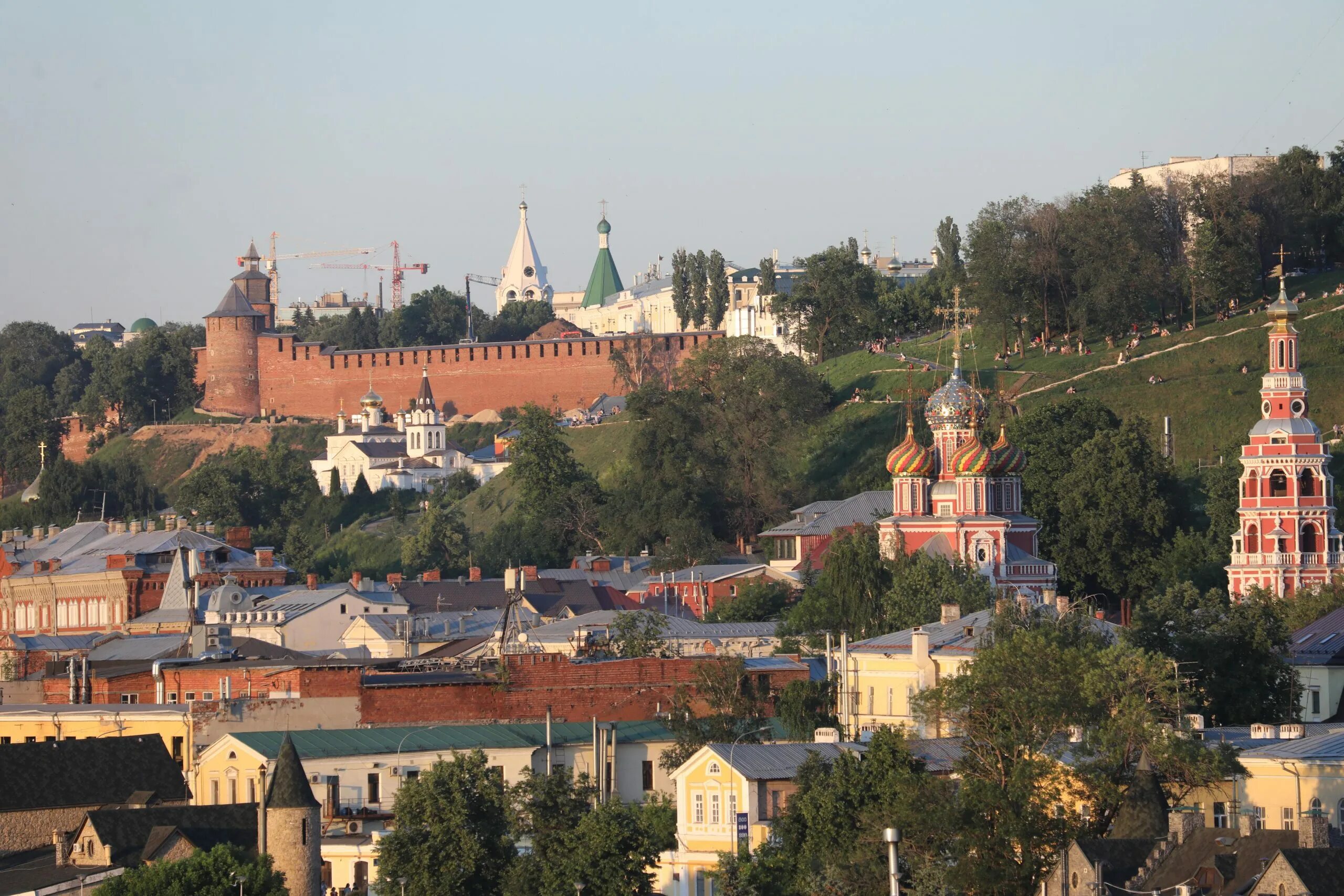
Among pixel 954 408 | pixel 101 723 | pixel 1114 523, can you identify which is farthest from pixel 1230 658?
pixel 1114 523

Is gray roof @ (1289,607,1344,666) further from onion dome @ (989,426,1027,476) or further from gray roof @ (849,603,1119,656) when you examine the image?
onion dome @ (989,426,1027,476)

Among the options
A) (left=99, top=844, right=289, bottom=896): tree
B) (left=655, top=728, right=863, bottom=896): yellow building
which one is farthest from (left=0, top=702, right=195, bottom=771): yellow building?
(left=99, top=844, right=289, bottom=896): tree

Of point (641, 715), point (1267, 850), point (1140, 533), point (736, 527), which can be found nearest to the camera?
point (1267, 850)

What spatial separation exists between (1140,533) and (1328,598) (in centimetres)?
939

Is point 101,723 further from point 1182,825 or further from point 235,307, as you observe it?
point 235,307

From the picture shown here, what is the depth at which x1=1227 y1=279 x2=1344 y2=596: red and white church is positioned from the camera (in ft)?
163

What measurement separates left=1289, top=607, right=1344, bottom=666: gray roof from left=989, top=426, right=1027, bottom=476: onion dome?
31.8ft

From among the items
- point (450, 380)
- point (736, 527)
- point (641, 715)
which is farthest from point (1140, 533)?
point (450, 380)

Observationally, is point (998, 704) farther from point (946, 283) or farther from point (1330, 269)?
point (946, 283)

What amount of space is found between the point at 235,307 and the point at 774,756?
75.9 m

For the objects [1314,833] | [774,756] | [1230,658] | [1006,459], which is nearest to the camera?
[1314,833]

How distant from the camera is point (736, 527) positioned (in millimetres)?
67625

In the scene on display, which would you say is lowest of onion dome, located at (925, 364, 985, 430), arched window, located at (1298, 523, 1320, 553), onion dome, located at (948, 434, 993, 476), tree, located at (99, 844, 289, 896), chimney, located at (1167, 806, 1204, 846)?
tree, located at (99, 844, 289, 896)

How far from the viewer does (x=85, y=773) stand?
34.8 metres
